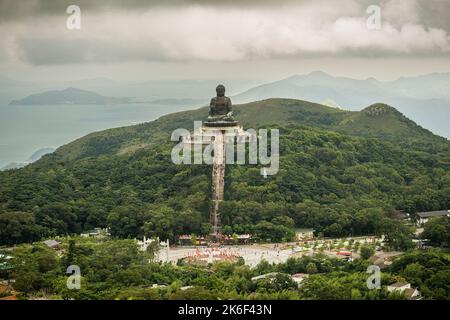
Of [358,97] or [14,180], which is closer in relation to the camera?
[14,180]


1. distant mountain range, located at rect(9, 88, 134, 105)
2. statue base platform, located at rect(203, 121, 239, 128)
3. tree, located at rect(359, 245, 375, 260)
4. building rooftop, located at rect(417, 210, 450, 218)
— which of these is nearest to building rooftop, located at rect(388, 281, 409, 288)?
tree, located at rect(359, 245, 375, 260)

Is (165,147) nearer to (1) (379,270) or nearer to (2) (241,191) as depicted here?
→ (2) (241,191)

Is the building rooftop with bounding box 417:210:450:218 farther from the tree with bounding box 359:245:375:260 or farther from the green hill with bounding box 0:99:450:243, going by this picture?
the tree with bounding box 359:245:375:260

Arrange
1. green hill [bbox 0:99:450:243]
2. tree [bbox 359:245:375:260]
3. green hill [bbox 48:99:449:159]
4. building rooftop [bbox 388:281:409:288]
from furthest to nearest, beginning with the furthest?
green hill [bbox 48:99:449:159], green hill [bbox 0:99:450:243], tree [bbox 359:245:375:260], building rooftop [bbox 388:281:409:288]

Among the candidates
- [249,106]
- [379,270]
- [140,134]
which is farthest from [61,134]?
[379,270]

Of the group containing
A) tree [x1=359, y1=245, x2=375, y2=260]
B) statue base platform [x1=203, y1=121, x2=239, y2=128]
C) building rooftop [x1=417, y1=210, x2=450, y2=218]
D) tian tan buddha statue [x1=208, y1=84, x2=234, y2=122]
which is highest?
tian tan buddha statue [x1=208, y1=84, x2=234, y2=122]

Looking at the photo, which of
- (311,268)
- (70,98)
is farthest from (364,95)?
(311,268)
